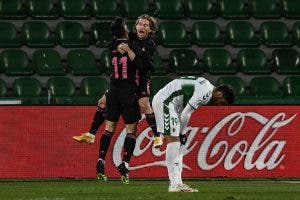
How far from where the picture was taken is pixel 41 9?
17.9 m

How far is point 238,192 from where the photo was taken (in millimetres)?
10602

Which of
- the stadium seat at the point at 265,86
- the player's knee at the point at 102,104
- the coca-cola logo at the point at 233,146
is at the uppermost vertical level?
the player's knee at the point at 102,104

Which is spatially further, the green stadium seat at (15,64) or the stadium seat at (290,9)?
the stadium seat at (290,9)

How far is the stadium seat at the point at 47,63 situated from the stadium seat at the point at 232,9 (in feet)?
12.1

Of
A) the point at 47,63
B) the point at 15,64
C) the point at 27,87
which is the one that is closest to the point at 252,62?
the point at 47,63

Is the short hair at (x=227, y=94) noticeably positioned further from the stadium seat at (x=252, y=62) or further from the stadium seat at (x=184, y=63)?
the stadium seat at (x=252, y=62)

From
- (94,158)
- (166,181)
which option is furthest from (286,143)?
(94,158)

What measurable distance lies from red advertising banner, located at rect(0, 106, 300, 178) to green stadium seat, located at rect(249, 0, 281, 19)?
4.43 meters

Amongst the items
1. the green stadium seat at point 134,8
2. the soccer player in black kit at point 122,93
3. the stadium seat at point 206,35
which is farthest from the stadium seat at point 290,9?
the soccer player in black kit at point 122,93

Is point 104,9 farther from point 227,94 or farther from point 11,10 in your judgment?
point 227,94

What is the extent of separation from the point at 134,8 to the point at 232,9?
2.05m

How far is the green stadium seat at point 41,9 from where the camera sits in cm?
1791

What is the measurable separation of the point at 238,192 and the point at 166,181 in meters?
3.54

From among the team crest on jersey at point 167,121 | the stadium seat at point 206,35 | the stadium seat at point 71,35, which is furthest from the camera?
the stadium seat at point 206,35
